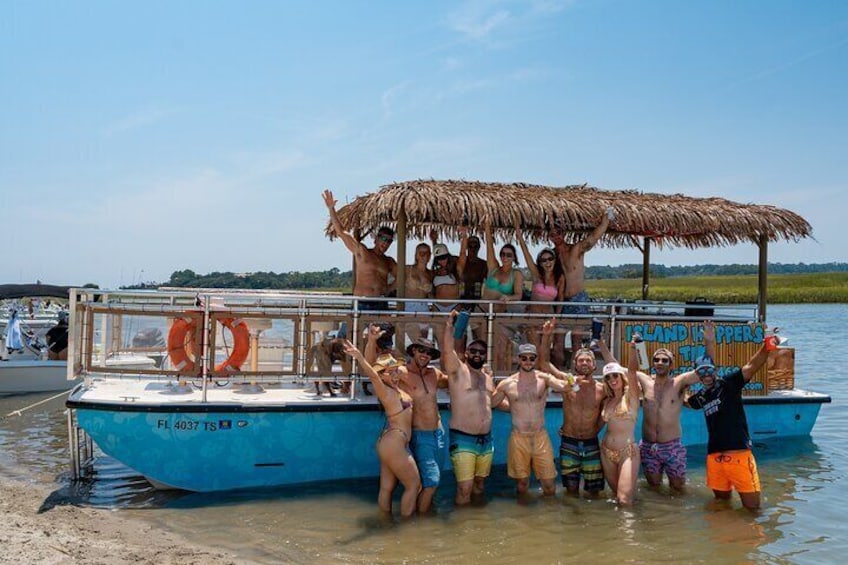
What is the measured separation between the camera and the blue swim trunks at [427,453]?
7504 mm

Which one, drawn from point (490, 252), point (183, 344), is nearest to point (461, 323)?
point (490, 252)

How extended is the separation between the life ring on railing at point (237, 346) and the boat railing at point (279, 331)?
0.01 metres

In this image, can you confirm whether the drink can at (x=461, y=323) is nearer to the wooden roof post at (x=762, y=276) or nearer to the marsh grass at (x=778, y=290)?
the wooden roof post at (x=762, y=276)

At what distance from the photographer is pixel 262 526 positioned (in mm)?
7324

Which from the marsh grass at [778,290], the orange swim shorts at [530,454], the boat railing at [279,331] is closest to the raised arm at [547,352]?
the boat railing at [279,331]

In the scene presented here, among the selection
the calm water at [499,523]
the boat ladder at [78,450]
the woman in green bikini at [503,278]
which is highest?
the woman in green bikini at [503,278]

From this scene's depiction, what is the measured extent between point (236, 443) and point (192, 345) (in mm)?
1176

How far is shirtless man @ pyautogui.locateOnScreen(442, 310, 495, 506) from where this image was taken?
7770 millimetres

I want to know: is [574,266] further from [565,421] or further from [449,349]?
[449,349]

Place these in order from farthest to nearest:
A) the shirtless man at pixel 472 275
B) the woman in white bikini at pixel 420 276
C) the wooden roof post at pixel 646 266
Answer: the wooden roof post at pixel 646 266 → the shirtless man at pixel 472 275 → the woman in white bikini at pixel 420 276

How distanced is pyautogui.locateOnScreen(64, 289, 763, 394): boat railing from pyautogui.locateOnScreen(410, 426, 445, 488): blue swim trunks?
1.10 m

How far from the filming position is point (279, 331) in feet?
27.4

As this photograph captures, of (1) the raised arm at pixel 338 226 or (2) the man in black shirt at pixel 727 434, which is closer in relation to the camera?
(2) the man in black shirt at pixel 727 434

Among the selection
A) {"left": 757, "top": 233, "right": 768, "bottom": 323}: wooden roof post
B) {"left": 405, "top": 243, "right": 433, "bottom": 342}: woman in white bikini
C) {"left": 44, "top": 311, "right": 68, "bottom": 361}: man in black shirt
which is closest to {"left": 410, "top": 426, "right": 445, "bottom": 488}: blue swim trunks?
{"left": 405, "top": 243, "right": 433, "bottom": 342}: woman in white bikini
